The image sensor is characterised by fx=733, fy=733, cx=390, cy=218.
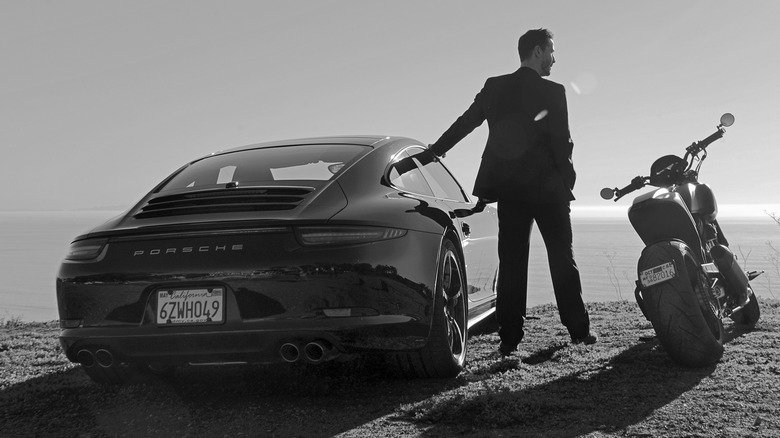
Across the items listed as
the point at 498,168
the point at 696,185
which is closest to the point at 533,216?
the point at 498,168

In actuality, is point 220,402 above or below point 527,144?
→ below

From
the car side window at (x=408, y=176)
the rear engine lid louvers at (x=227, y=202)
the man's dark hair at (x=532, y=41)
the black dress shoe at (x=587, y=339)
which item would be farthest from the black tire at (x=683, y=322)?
the rear engine lid louvers at (x=227, y=202)

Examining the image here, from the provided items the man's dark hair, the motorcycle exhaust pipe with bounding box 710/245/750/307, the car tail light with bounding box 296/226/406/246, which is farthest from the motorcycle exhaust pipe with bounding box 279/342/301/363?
the motorcycle exhaust pipe with bounding box 710/245/750/307

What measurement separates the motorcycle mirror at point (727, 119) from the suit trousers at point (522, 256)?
4.48 feet

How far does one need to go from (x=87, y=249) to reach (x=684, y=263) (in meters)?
3.19

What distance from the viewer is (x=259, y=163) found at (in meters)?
4.27

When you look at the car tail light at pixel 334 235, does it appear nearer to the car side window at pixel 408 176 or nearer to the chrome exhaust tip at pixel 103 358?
the car side window at pixel 408 176

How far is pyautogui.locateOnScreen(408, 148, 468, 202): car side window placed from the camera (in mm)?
4836

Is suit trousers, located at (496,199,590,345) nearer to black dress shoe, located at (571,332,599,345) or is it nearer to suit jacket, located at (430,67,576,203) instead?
suit jacket, located at (430,67,576,203)

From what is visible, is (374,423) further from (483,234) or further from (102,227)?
(483,234)

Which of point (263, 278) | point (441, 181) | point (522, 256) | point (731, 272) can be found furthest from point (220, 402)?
point (731, 272)

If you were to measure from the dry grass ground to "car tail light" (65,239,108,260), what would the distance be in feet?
2.59

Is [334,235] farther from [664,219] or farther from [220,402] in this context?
[664,219]

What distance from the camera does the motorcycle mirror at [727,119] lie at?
17.0ft
